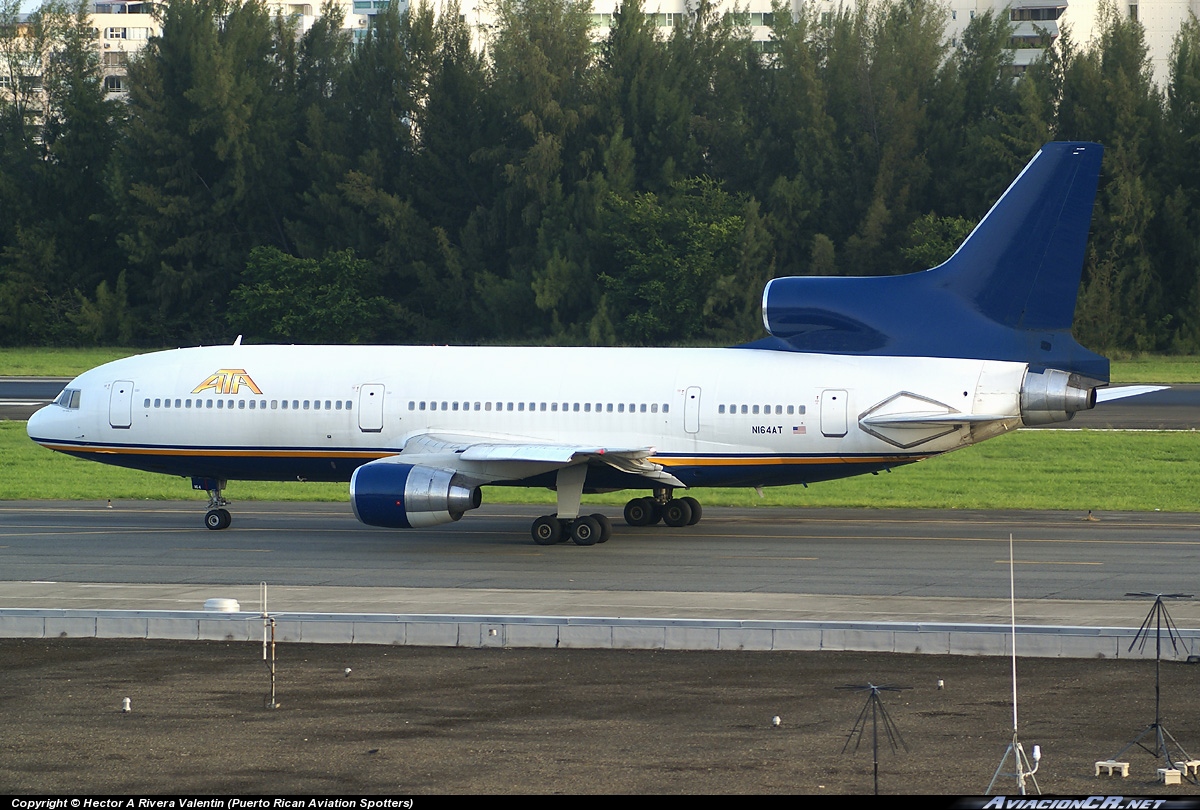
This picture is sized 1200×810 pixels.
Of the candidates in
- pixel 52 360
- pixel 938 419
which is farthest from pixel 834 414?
pixel 52 360

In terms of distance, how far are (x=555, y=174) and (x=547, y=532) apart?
212 feet

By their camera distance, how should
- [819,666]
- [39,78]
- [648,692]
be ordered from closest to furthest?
[648,692]
[819,666]
[39,78]

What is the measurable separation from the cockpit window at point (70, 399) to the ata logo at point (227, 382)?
10.4 ft

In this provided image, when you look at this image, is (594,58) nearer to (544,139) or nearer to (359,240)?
(544,139)

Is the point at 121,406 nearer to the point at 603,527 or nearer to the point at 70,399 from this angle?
the point at 70,399

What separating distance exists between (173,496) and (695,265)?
4849 cm

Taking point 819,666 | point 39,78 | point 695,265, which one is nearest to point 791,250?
point 695,265

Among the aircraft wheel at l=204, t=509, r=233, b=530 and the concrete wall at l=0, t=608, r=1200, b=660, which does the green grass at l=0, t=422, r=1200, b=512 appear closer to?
the aircraft wheel at l=204, t=509, r=233, b=530

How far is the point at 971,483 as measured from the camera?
142 feet

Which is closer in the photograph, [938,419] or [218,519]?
[938,419]

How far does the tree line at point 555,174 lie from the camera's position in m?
88.9

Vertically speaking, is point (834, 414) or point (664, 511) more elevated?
point (834, 414)

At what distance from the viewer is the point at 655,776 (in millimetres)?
14422

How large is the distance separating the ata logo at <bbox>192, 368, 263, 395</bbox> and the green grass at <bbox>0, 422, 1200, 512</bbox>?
22.6 feet
